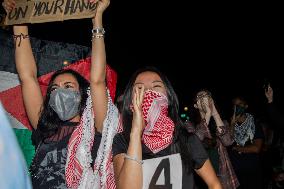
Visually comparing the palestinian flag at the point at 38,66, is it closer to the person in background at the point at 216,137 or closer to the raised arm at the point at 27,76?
the raised arm at the point at 27,76

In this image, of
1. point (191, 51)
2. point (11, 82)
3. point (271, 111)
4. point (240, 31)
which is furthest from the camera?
point (191, 51)

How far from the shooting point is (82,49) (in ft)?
12.3

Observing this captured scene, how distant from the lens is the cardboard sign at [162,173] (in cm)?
227

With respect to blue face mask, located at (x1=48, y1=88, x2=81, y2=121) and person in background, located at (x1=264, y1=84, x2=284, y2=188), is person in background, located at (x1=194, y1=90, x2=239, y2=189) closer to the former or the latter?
person in background, located at (x1=264, y1=84, x2=284, y2=188)

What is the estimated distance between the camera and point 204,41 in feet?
50.0

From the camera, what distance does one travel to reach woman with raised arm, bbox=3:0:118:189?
261 centimetres

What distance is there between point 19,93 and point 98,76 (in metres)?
1.33

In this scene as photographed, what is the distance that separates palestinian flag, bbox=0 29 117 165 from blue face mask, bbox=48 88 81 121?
0.64 meters

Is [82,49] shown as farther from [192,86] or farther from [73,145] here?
[192,86]

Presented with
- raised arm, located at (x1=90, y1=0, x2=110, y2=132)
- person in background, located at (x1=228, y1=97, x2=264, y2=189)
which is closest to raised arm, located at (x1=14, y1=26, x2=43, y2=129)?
raised arm, located at (x1=90, y1=0, x2=110, y2=132)

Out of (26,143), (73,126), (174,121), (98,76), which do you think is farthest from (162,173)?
(26,143)

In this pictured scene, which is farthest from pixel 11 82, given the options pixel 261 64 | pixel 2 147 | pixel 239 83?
pixel 239 83

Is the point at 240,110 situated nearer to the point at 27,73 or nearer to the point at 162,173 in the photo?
the point at 27,73

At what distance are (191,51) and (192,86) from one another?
4.81 metres
